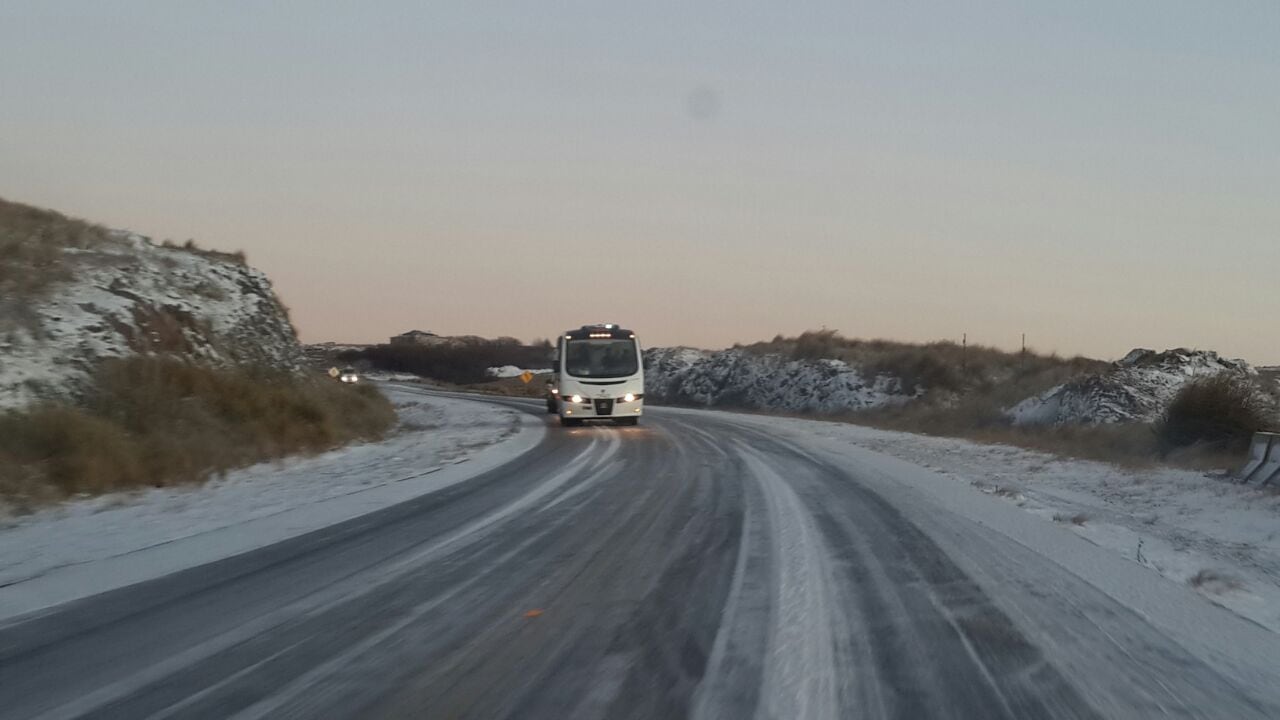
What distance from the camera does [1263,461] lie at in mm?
14727

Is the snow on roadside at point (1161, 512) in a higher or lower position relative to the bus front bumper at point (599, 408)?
lower

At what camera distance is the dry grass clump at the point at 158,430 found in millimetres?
13305

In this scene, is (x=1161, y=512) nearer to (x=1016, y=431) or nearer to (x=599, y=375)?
(x=1016, y=431)

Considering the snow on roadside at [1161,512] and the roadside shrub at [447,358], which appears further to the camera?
the roadside shrub at [447,358]

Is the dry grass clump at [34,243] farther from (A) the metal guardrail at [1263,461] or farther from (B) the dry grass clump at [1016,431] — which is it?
(B) the dry grass clump at [1016,431]

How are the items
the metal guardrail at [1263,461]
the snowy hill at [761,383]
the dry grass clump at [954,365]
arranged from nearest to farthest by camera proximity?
the metal guardrail at [1263,461]
the dry grass clump at [954,365]
the snowy hill at [761,383]

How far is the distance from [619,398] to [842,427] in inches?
331

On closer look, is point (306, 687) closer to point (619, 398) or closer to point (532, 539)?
point (532, 539)

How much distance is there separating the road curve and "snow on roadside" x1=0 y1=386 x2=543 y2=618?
60 cm

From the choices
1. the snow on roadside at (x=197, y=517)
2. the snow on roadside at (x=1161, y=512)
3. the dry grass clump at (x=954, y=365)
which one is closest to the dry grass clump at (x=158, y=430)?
Answer: the snow on roadside at (x=197, y=517)

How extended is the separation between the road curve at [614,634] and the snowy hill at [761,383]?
122ft

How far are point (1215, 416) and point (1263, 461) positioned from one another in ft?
26.2

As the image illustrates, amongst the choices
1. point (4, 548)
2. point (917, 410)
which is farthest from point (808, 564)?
point (917, 410)

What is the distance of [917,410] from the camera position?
4003 cm
